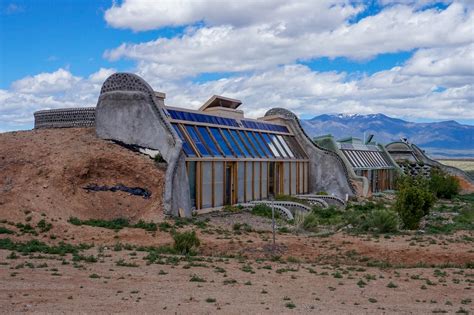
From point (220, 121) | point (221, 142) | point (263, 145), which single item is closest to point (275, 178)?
point (263, 145)

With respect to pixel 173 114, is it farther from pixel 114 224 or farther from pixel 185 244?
pixel 185 244

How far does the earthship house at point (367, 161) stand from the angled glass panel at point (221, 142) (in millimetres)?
12921

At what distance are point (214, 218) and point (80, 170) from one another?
5.94 meters

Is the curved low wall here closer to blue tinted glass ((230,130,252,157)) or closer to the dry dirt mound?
the dry dirt mound

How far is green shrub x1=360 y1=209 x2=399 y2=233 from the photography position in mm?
21297

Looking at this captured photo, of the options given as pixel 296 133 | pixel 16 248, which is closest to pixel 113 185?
pixel 16 248

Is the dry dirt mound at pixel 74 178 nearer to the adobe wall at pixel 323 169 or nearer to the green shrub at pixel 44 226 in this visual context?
the green shrub at pixel 44 226

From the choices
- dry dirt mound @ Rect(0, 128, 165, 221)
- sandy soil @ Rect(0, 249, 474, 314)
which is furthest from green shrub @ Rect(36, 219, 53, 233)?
sandy soil @ Rect(0, 249, 474, 314)

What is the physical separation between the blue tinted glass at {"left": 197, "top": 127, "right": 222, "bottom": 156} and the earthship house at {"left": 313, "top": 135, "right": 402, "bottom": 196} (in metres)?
14.1

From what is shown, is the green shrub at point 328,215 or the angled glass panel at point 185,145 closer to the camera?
the angled glass panel at point 185,145

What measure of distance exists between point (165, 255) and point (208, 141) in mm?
12115

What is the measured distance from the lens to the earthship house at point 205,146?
A: 78.3 feet

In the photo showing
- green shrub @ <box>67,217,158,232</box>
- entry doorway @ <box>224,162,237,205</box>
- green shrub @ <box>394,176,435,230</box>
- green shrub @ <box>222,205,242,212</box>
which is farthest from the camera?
entry doorway @ <box>224,162,237,205</box>

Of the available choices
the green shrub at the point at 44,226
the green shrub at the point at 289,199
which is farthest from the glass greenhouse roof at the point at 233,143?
the green shrub at the point at 44,226
